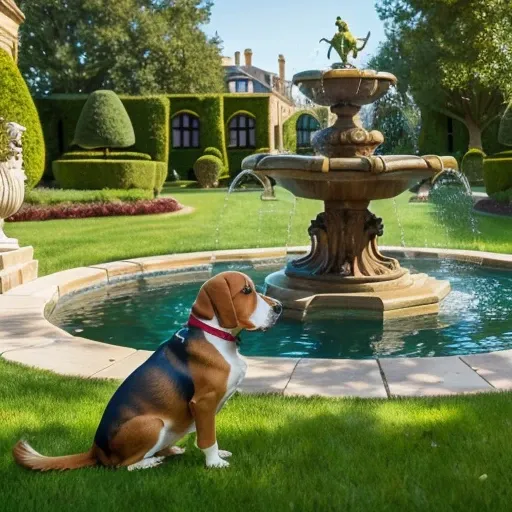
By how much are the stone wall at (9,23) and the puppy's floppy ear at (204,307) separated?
21.8 metres

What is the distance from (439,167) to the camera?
733 centimetres

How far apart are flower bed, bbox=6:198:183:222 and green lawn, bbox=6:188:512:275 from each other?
906 millimetres

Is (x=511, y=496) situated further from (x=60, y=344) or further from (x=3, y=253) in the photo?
(x=3, y=253)

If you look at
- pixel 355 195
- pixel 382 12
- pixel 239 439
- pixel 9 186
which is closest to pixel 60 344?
pixel 239 439

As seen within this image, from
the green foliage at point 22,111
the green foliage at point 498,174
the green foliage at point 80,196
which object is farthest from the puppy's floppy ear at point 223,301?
the green foliage at point 498,174

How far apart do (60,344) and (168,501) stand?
3.04 metres

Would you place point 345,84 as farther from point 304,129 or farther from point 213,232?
point 304,129

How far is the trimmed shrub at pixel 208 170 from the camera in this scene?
32438 mm

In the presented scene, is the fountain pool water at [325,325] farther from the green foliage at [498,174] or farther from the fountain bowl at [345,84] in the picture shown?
the green foliage at [498,174]

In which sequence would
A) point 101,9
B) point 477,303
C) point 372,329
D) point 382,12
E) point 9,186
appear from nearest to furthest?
point 372,329
point 477,303
point 9,186
point 382,12
point 101,9

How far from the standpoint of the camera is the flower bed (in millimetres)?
18656

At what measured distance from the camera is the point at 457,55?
94.2 ft

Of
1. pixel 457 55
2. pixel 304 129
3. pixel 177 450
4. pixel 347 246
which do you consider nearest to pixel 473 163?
Result: pixel 457 55

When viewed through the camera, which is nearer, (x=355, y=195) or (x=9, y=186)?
(x=355, y=195)
